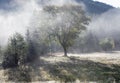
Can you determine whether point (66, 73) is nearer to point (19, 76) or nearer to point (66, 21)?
point (19, 76)

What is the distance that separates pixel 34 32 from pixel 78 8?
14309 mm

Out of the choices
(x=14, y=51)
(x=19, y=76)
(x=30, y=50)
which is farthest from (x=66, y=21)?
(x=19, y=76)

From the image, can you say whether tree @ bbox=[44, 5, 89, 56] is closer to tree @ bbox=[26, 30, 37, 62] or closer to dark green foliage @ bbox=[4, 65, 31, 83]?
tree @ bbox=[26, 30, 37, 62]

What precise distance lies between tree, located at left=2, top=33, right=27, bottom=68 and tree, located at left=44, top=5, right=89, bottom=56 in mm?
18501

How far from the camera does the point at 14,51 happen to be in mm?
61250

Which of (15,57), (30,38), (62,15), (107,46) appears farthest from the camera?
(107,46)

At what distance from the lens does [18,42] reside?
204 feet

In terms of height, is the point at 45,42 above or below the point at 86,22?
below

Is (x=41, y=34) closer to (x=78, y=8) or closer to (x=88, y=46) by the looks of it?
(x=78, y=8)

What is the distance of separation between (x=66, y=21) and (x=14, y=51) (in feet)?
71.8

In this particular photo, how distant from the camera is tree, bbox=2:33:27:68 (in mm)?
61094

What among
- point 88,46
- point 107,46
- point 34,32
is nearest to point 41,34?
point 34,32

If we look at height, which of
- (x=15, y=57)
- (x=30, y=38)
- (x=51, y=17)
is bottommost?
(x=15, y=57)

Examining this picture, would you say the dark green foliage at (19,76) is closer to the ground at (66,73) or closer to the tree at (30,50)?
the ground at (66,73)
